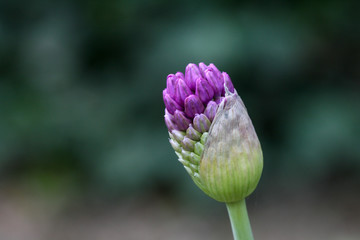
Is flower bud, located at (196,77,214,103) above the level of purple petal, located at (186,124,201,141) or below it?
above

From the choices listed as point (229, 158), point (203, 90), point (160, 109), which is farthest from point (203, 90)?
point (160, 109)

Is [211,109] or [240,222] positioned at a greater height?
[211,109]

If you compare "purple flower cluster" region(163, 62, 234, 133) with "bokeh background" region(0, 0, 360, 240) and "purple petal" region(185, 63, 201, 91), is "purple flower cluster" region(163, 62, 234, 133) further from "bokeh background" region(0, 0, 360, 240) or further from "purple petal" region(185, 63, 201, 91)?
"bokeh background" region(0, 0, 360, 240)

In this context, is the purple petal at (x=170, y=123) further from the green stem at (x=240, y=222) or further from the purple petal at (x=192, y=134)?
the green stem at (x=240, y=222)

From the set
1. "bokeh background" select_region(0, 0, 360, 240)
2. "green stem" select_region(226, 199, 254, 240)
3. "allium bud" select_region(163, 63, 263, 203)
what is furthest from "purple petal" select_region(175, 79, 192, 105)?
"bokeh background" select_region(0, 0, 360, 240)

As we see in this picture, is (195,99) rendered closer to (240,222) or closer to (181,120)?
(181,120)

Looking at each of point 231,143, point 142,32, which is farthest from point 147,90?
point 231,143

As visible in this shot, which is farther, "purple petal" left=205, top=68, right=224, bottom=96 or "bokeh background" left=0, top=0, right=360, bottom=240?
"bokeh background" left=0, top=0, right=360, bottom=240

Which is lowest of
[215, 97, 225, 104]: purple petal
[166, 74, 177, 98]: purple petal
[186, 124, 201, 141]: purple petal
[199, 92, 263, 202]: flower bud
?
[199, 92, 263, 202]: flower bud
